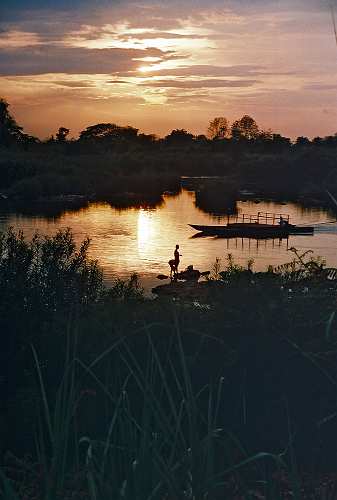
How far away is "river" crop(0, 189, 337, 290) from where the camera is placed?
121 feet

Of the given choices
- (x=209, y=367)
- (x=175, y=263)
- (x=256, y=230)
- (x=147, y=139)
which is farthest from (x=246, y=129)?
(x=209, y=367)

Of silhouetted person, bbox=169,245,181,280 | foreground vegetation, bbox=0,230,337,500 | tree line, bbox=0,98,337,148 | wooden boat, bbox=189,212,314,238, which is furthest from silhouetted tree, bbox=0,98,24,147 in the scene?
foreground vegetation, bbox=0,230,337,500

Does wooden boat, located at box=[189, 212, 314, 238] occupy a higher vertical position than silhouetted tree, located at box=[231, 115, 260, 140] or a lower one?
lower

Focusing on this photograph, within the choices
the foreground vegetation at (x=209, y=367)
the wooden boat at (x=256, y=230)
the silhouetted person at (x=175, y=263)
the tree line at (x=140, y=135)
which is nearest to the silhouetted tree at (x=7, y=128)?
the tree line at (x=140, y=135)

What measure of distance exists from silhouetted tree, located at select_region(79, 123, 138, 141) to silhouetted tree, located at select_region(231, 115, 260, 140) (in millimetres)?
18478

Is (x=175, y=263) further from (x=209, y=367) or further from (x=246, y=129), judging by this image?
(x=246, y=129)

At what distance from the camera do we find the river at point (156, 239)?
3700 cm

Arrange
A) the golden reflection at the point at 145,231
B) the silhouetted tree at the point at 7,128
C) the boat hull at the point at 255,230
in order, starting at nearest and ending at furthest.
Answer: the golden reflection at the point at 145,231 < the boat hull at the point at 255,230 < the silhouetted tree at the point at 7,128

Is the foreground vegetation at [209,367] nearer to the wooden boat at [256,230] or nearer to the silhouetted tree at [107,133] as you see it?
the wooden boat at [256,230]

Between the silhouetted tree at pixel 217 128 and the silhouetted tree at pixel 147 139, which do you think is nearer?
the silhouetted tree at pixel 217 128

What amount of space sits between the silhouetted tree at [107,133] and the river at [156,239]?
39625 mm

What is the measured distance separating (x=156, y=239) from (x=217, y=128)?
1813 inches

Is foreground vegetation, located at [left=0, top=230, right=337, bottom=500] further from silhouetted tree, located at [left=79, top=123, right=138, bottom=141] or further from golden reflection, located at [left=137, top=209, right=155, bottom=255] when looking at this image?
silhouetted tree, located at [left=79, top=123, right=138, bottom=141]

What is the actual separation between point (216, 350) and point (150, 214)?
46639 millimetres
